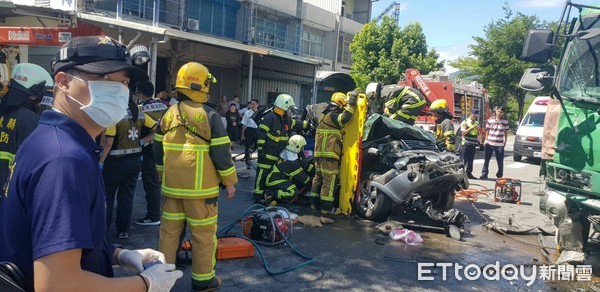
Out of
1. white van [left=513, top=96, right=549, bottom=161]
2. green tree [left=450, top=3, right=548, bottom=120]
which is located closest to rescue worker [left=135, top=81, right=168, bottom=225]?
white van [left=513, top=96, right=549, bottom=161]

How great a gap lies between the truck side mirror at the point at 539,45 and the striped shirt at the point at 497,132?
7195mm

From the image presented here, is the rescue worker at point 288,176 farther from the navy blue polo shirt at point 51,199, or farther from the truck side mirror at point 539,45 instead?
the navy blue polo shirt at point 51,199

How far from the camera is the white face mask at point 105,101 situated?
1.64 m

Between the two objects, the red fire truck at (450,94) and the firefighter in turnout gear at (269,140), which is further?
the red fire truck at (450,94)

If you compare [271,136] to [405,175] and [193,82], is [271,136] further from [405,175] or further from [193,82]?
[193,82]

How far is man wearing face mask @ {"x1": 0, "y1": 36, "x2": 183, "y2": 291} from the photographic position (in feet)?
4.28

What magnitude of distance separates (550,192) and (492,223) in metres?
1.91

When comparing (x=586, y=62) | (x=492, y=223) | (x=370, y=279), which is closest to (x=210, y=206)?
(x=370, y=279)

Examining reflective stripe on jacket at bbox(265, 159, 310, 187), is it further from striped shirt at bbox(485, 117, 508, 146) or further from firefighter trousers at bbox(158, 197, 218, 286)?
striped shirt at bbox(485, 117, 508, 146)

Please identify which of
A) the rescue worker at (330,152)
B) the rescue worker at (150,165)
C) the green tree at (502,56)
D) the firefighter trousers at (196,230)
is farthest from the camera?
the green tree at (502,56)

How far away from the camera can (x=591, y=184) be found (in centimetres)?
452

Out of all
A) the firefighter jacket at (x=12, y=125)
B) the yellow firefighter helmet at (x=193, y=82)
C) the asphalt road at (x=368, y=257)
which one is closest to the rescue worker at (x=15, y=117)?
the firefighter jacket at (x=12, y=125)

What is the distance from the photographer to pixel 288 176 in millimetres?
7613

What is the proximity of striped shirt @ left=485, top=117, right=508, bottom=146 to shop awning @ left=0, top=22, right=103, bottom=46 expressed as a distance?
9354 millimetres
